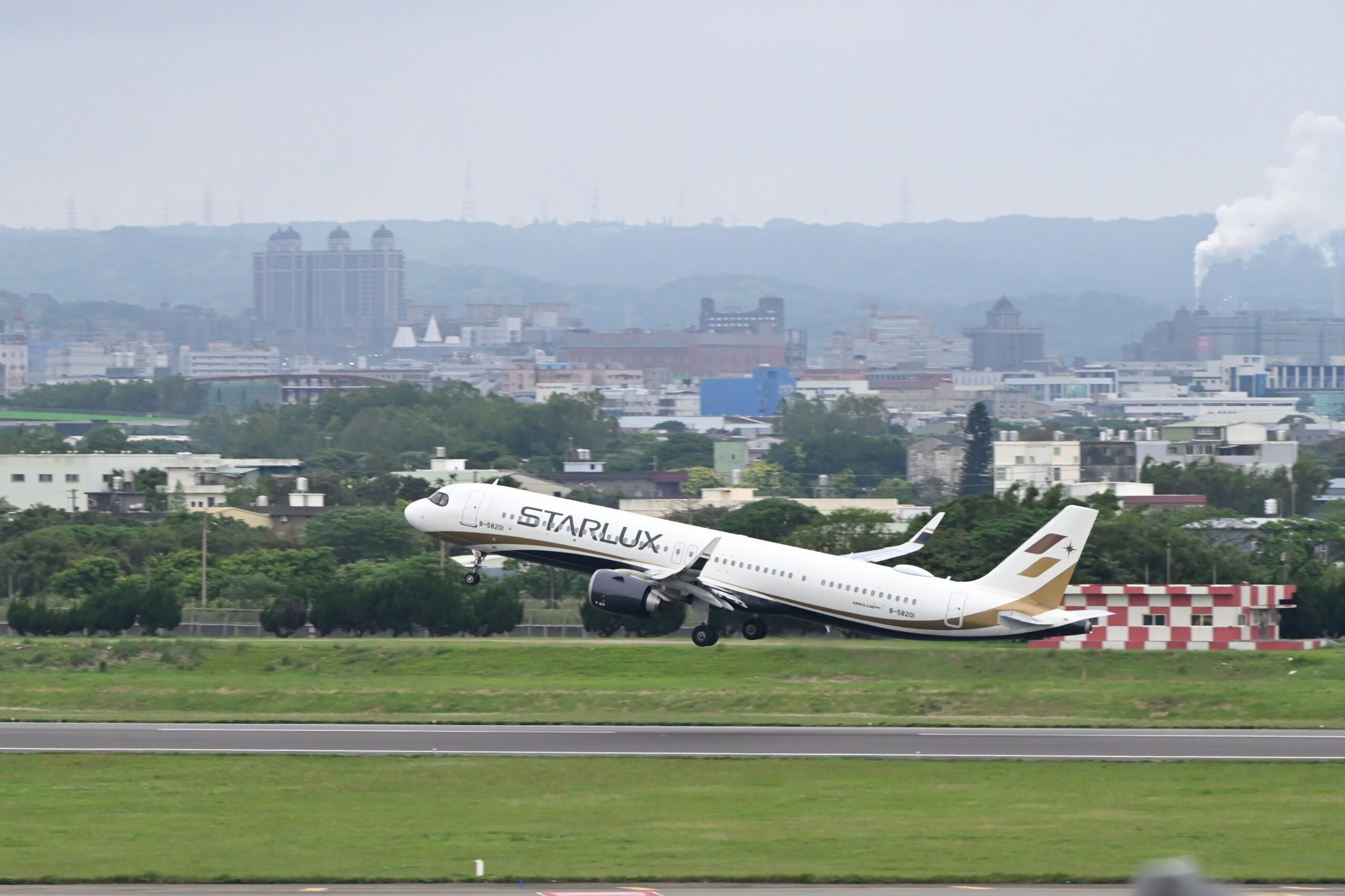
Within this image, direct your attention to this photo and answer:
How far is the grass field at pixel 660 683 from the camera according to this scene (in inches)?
2206

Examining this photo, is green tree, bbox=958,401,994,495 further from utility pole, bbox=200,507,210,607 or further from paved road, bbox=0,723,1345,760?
paved road, bbox=0,723,1345,760

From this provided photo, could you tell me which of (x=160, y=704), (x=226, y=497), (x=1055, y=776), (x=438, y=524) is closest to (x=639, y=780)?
(x=1055, y=776)

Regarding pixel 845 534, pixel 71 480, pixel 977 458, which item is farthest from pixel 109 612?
pixel 977 458

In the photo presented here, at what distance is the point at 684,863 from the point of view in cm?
3325

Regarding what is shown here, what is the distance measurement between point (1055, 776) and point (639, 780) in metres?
8.99

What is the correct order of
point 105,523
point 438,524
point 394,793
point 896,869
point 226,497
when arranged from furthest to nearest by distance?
point 226,497, point 105,523, point 438,524, point 394,793, point 896,869

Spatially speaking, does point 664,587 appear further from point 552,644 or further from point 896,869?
point 896,869

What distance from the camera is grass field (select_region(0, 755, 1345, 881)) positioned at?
1302 inches

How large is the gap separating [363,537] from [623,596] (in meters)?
63.8

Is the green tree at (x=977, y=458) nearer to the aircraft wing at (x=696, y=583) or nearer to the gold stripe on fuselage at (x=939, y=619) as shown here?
the gold stripe on fuselage at (x=939, y=619)

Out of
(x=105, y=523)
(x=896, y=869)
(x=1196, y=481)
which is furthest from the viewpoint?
(x=1196, y=481)

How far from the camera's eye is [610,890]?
3098cm

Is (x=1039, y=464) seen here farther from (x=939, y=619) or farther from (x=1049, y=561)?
(x=1049, y=561)

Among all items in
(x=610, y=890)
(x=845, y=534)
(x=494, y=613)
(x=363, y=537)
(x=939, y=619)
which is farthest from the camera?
(x=363, y=537)
